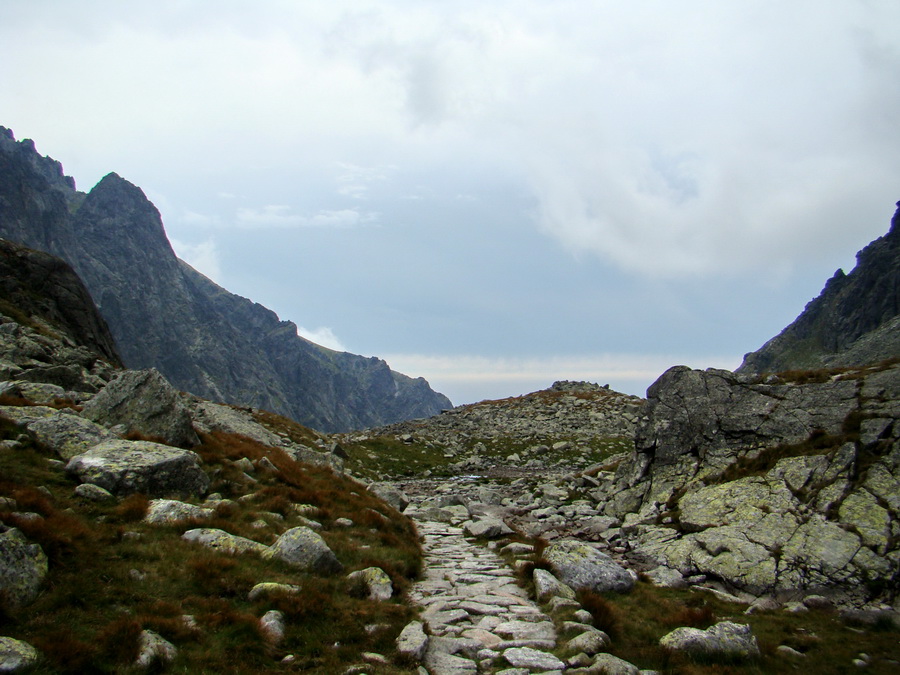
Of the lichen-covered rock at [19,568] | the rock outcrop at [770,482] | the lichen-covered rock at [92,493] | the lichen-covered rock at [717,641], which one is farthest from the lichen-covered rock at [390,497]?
the lichen-covered rock at [19,568]

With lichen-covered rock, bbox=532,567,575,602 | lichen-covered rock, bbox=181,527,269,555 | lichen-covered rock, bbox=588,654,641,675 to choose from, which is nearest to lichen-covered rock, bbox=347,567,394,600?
lichen-covered rock, bbox=181,527,269,555

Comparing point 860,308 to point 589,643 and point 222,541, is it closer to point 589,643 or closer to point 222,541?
point 589,643

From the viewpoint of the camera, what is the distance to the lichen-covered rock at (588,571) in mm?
13328

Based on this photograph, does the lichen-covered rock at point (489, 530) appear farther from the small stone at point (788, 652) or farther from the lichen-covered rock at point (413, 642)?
the small stone at point (788, 652)

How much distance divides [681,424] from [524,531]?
30.7 feet

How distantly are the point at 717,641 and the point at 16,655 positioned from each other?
1163cm

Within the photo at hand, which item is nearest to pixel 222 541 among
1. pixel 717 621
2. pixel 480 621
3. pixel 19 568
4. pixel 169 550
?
pixel 169 550

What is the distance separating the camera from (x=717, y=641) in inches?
376

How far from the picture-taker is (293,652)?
8062 mm

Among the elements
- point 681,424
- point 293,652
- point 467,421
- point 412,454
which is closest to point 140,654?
point 293,652

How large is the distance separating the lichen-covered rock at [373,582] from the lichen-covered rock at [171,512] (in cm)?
435

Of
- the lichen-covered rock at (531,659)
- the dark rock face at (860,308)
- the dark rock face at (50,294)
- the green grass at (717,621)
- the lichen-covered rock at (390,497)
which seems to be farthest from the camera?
the dark rock face at (860,308)

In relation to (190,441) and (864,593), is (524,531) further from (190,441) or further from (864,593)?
(190,441)

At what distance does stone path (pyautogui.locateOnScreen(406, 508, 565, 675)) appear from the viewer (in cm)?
873
